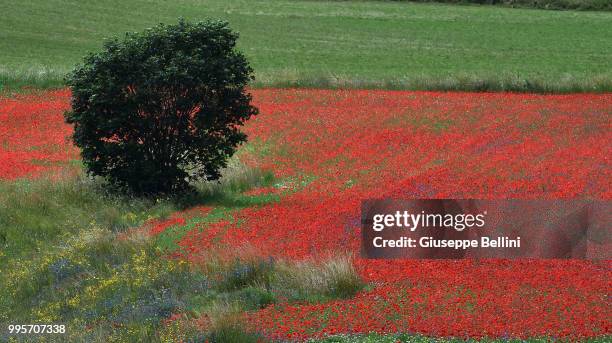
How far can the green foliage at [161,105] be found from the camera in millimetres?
23859

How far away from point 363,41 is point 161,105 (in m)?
36.0

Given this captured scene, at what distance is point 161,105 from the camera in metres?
24.5

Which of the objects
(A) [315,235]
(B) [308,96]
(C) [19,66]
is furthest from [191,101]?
(C) [19,66]

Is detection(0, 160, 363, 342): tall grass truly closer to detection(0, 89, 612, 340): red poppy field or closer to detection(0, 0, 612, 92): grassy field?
detection(0, 89, 612, 340): red poppy field

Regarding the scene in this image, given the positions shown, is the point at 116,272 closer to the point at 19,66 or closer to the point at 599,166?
the point at 599,166

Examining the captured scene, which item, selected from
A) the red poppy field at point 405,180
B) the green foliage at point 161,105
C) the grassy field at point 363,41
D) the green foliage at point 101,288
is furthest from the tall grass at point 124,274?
the grassy field at point 363,41

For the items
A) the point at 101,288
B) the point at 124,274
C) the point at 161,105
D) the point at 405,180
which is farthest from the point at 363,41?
the point at 101,288

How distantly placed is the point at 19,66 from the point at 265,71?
11.7m

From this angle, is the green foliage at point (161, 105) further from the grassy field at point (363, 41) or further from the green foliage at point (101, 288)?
the grassy field at point (363, 41)

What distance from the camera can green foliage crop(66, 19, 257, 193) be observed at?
23.9m

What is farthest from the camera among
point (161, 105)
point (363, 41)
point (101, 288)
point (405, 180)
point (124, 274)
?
point (363, 41)

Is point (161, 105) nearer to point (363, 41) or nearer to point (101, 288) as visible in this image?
point (101, 288)

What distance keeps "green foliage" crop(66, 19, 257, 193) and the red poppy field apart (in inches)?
80.9

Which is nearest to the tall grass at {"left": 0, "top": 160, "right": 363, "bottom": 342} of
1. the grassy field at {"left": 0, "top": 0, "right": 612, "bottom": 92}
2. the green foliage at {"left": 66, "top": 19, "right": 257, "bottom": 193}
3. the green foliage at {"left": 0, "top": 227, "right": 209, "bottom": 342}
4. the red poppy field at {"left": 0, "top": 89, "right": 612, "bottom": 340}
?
the green foliage at {"left": 0, "top": 227, "right": 209, "bottom": 342}
